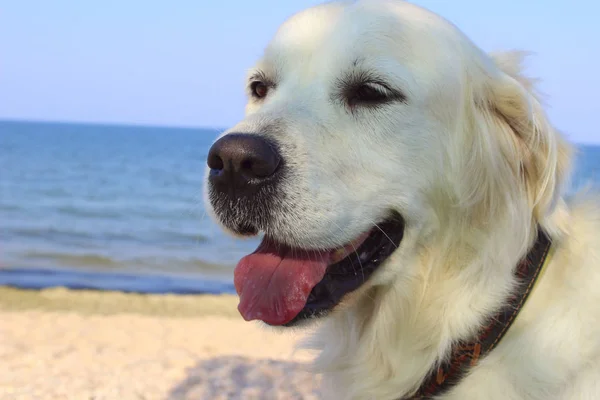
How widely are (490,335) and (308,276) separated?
0.70 metres

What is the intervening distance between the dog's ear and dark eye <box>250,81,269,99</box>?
970 mm

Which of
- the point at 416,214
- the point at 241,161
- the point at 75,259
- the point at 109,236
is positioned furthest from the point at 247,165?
the point at 109,236

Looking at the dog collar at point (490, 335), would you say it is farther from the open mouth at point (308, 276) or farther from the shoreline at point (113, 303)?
the shoreline at point (113, 303)

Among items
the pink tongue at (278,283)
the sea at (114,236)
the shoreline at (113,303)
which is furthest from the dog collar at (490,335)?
the shoreline at (113,303)

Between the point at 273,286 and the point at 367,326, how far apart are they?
19.5 inches

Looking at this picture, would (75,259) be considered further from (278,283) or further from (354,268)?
(354,268)

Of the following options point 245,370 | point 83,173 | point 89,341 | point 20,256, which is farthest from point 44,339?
point 83,173

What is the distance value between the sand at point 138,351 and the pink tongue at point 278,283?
47 centimetres

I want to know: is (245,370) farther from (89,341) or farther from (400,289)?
(400,289)

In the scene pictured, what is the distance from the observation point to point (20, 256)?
10750 millimetres

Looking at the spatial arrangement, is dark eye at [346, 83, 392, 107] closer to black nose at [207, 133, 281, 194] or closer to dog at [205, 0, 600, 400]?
dog at [205, 0, 600, 400]

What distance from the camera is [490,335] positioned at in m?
2.31

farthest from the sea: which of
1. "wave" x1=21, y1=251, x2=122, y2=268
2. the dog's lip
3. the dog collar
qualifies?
the dog's lip

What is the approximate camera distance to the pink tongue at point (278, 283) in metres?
2.36
